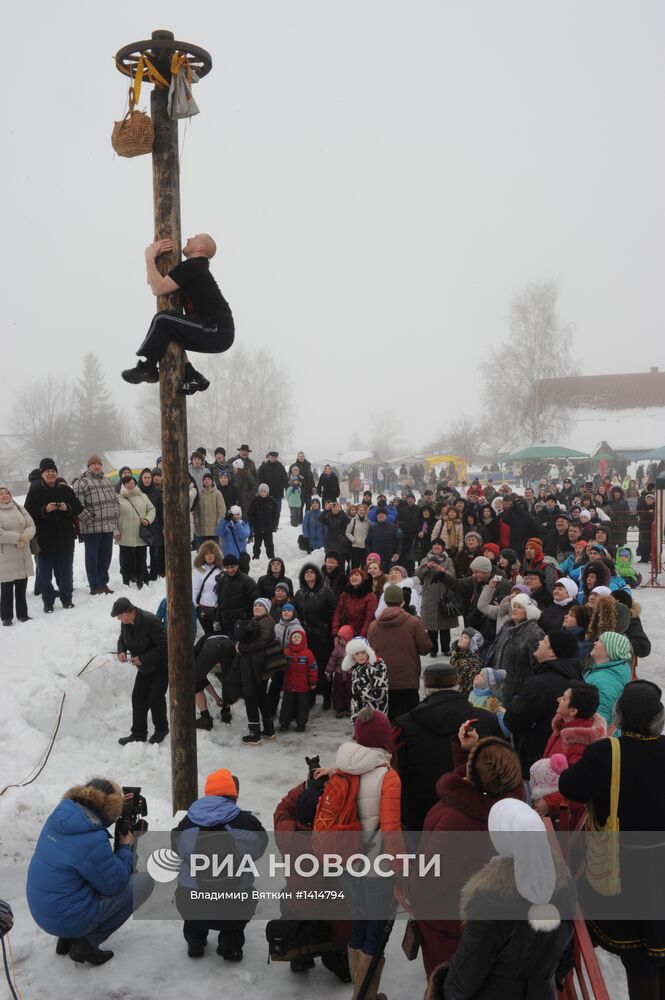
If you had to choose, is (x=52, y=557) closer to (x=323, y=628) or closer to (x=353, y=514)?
(x=323, y=628)

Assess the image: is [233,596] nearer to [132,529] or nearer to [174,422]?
[132,529]

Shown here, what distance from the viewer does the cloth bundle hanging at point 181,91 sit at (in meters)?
4.95

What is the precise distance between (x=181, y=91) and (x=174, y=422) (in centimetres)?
215

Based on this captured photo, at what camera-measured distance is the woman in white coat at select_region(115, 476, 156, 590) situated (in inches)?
455

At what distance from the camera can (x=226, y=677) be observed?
877 centimetres

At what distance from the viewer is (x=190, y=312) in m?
5.05

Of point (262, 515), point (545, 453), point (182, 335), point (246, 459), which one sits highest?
point (182, 335)

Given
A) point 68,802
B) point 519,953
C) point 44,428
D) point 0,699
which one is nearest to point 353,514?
point 0,699

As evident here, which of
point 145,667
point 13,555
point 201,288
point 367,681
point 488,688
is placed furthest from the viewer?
point 13,555

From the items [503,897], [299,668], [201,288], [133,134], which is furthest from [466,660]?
[133,134]

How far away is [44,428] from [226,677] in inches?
2569

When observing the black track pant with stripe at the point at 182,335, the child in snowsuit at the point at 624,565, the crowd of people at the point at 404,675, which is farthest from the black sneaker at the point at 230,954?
the child in snowsuit at the point at 624,565

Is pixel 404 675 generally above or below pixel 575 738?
below

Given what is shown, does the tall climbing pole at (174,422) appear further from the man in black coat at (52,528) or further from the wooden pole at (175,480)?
the man in black coat at (52,528)
